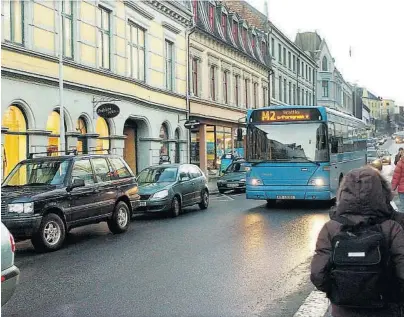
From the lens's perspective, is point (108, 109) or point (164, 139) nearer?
point (108, 109)

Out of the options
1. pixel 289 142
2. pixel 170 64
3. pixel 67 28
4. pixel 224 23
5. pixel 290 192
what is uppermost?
pixel 224 23

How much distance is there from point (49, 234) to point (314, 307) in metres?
5.81

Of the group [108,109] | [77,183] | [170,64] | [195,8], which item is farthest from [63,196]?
[195,8]

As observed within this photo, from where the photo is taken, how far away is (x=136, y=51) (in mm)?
26828

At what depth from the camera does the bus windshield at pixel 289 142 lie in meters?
16.5

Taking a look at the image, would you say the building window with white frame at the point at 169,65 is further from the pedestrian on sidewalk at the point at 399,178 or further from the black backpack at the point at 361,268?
the black backpack at the point at 361,268

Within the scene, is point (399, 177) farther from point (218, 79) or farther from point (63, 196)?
point (218, 79)

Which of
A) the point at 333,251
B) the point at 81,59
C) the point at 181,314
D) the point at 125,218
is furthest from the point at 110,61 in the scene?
→ the point at 333,251

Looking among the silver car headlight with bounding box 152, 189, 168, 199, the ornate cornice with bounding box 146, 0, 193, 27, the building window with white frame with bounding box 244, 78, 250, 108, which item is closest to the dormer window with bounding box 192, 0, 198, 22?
the ornate cornice with bounding box 146, 0, 193, 27

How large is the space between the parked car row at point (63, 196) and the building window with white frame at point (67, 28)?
914cm

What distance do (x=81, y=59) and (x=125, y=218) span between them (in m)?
10.6

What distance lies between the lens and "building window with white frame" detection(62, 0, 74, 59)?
2102 cm

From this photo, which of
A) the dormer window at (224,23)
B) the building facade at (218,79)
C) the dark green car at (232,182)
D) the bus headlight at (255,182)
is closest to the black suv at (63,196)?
the bus headlight at (255,182)

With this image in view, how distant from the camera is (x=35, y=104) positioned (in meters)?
19.0
